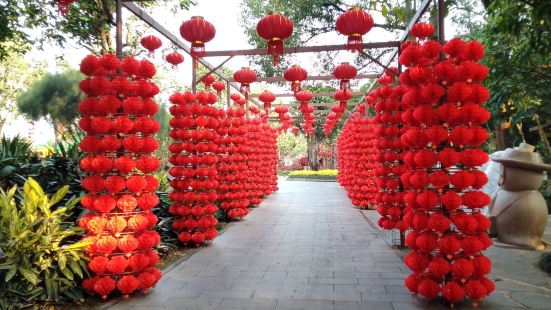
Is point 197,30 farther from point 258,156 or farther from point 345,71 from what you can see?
point 258,156

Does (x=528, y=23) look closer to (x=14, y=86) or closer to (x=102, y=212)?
(x=102, y=212)

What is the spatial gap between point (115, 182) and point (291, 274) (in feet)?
7.93

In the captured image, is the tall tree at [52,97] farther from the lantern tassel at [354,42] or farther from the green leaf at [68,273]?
the lantern tassel at [354,42]

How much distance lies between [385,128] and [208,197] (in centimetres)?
318

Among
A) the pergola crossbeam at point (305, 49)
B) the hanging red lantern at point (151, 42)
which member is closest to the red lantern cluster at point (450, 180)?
the pergola crossbeam at point (305, 49)

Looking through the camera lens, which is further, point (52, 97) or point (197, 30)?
point (52, 97)

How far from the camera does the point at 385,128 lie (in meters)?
6.51

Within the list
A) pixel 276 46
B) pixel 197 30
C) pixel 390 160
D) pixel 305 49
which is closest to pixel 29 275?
pixel 197 30

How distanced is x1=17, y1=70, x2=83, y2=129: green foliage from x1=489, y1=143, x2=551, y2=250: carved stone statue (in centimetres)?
1237

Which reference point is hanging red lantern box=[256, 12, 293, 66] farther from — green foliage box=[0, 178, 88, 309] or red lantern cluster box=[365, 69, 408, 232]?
green foliage box=[0, 178, 88, 309]

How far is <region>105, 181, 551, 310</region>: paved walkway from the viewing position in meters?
4.05

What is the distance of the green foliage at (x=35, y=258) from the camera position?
146 inches

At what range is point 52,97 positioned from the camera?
1375 cm

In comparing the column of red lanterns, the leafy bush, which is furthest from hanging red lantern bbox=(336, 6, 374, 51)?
the leafy bush
